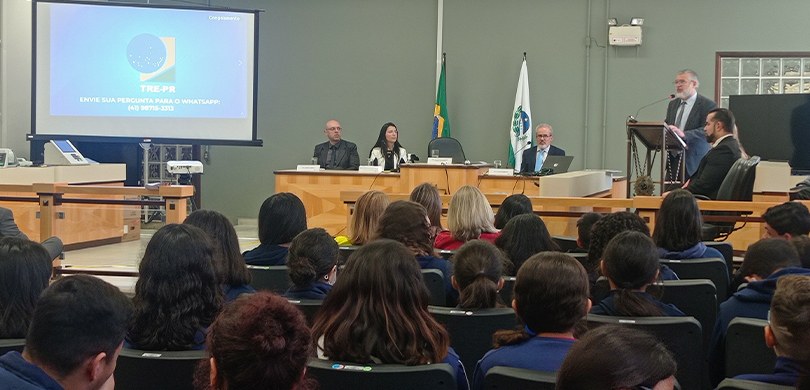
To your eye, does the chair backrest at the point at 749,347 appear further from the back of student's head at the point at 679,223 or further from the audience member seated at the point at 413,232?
the back of student's head at the point at 679,223

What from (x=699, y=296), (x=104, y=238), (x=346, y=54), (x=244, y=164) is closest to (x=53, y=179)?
(x=104, y=238)

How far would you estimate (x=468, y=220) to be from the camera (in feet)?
15.4

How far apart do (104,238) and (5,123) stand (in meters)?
4.66

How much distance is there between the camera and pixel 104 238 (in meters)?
6.41

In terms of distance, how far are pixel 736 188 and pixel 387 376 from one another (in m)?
4.91

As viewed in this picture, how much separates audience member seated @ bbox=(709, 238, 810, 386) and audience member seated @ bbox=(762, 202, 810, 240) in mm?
1150

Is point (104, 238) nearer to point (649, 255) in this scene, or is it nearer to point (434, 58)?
point (649, 255)

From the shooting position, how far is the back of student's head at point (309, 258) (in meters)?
3.25

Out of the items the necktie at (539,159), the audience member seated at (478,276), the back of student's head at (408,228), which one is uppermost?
the necktie at (539,159)

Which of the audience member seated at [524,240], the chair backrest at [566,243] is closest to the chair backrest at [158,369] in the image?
the audience member seated at [524,240]

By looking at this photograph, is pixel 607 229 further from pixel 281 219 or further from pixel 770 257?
pixel 281 219

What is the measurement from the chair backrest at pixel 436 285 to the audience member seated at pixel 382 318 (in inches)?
44.9

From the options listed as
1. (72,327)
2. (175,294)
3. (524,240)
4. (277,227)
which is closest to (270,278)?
(277,227)

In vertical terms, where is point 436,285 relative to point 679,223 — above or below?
below
